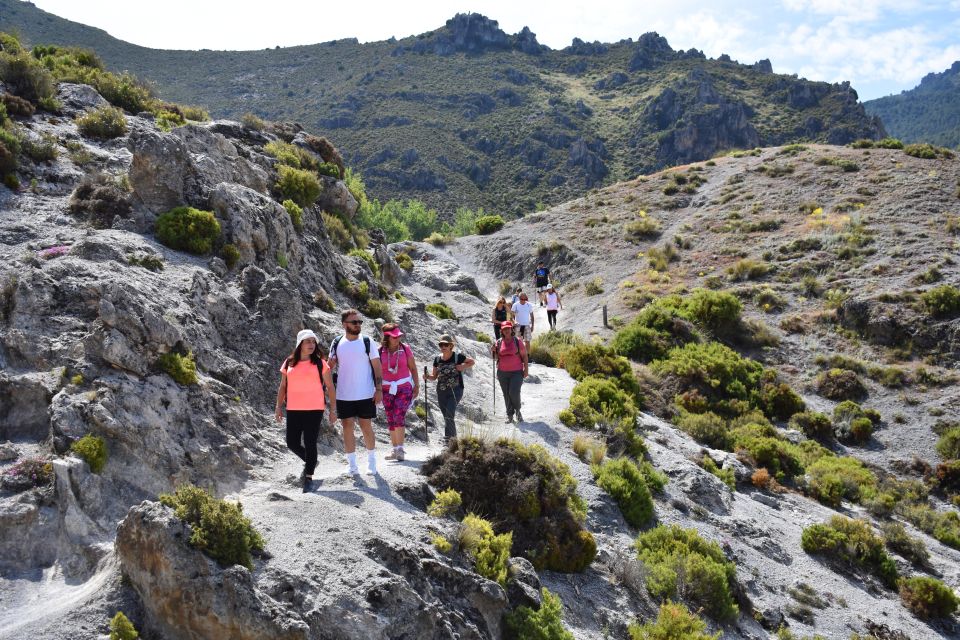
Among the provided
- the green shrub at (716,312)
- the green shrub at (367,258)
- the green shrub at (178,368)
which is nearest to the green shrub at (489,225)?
the green shrub at (716,312)

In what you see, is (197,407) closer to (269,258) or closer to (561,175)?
(269,258)

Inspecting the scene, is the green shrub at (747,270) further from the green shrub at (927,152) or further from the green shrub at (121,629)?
the green shrub at (121,629)

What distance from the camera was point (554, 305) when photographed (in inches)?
996

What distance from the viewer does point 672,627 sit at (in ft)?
27.3

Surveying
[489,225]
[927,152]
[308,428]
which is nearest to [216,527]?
[308,428]

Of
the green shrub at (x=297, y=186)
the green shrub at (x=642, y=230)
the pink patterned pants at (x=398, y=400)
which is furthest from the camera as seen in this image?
the green shrub at (x=642, y=230)

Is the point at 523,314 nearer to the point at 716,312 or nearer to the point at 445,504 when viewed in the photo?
the point at 445,504

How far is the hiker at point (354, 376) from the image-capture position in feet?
27.5

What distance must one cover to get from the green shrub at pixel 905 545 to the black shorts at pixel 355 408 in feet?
40.8

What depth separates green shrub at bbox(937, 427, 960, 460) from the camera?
19531 mm

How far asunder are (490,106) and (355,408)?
4577 inches

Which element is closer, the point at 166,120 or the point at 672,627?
the point at 672,627

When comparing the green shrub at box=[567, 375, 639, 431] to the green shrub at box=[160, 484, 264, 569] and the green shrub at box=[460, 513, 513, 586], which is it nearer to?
the green shrub at box=[460, 513, 513, 586]

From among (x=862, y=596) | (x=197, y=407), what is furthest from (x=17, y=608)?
(x=862, y=596)
